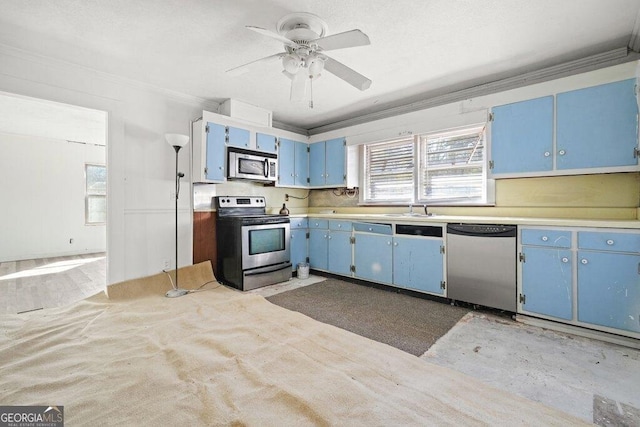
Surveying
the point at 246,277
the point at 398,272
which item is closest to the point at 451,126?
the point at 398,272

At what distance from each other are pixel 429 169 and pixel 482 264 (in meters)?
1.57

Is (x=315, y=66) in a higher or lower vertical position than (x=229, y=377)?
higher

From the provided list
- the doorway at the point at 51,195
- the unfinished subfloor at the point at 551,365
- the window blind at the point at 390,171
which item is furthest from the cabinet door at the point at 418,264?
the doorway at the point at 51,195

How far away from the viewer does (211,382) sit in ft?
5.58

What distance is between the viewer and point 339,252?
13.8 ft

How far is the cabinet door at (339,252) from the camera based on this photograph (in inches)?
162

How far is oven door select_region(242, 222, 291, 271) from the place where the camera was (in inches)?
148

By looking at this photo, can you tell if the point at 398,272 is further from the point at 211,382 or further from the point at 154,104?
the point at 154,104

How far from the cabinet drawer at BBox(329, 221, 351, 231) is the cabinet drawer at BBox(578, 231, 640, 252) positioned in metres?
2.45

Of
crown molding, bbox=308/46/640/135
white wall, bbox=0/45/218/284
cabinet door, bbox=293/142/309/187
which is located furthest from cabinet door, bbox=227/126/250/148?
crown molding, bbox=308/46/640/135

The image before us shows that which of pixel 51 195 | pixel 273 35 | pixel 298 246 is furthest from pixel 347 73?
pixel 51 195

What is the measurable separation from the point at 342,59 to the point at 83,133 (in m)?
5.95

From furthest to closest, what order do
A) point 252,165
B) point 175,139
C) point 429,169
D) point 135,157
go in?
point 252,165 → point 429,169 → point 135,157 → point 175,139

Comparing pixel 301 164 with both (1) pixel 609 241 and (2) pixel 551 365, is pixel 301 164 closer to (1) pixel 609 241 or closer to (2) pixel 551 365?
(1) pixel 609 241
